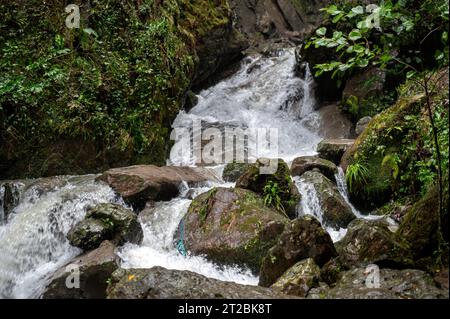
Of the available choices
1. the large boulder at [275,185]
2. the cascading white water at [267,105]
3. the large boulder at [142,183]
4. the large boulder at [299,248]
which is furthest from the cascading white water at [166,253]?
the cascading white water at [267,105]

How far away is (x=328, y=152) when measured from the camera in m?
8.64

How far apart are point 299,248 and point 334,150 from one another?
16.3 ft

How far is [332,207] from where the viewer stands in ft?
21.0

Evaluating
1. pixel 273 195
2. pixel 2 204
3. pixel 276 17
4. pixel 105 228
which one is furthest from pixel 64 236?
pixel 276 17

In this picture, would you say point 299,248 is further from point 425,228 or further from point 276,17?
point 276,17

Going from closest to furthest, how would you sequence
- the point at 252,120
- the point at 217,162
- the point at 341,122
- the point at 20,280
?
the point at 20,280, the point at 217,162, the point at 341,122, the point at 252,120

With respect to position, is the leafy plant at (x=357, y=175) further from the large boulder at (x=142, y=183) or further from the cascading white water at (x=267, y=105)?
the cascading white water at (x=267, y=105)

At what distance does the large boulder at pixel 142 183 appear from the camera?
6539 mm

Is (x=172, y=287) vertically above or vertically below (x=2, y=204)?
below

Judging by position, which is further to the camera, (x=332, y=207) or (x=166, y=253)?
(x=332, y=207)

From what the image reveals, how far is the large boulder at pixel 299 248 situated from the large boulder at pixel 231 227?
103cm

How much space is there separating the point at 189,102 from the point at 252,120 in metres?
2.55
